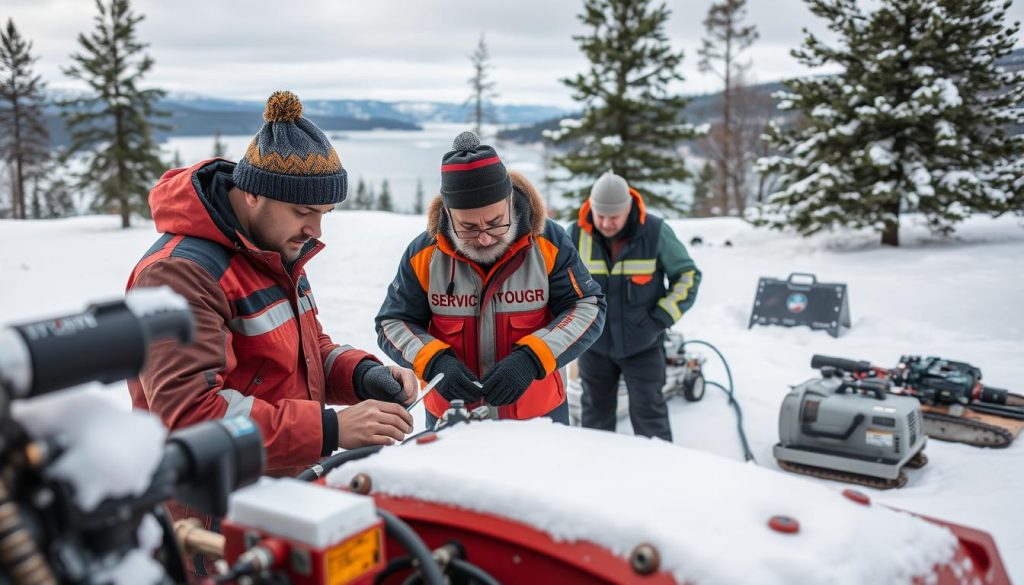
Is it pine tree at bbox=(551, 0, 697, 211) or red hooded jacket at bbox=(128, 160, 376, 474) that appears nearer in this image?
red hooded jacket at bbox=(128, 160, 376, 474)

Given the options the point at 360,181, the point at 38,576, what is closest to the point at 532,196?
the point at 38,576

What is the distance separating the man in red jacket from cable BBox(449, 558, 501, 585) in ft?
2.54

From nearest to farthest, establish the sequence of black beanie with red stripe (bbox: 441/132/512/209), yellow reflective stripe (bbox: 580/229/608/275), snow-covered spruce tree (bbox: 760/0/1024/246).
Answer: black beanie with red stripe (bbox: 441/132/512/209) < yellow reflective stripe (bbox: 580/229/608/275) < snow-covered spruce tree (bbox: 760/0/1024/246)

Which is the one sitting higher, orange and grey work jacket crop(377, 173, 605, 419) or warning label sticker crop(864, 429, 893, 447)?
orange and grey work jacket crop(377, 173, 605, 419)

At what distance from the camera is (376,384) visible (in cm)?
234

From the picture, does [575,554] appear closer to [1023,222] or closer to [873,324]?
[873,324]

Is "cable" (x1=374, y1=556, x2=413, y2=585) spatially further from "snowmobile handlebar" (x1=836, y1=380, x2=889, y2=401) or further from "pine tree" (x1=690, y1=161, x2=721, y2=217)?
"pine tree" (x1=690, y1=161, x2=721, y2=217)

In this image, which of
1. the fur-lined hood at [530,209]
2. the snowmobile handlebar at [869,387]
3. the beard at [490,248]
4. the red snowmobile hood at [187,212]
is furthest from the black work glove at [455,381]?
the snowmobile handlebar at [869,387]

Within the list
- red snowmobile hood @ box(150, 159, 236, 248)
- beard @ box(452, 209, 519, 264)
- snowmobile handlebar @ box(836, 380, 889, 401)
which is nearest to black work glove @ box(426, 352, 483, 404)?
beard @ box(452, 209, 519, 264)

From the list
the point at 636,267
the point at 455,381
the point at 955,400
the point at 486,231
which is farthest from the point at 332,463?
the point at 955,400

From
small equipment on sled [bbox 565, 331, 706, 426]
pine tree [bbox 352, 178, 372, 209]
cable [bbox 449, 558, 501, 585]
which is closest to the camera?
cable [bbox 449, 558, 501, 585]

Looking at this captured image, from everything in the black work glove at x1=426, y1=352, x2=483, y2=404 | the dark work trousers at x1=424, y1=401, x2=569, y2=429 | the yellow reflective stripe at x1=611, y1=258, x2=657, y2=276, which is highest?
the yellow reflective stripe at x1=611, y1=258, x2=657, y2=276

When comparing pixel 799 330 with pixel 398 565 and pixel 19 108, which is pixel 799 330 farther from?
pixel 19 108

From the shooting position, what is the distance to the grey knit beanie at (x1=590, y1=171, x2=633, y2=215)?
15.0 feet
